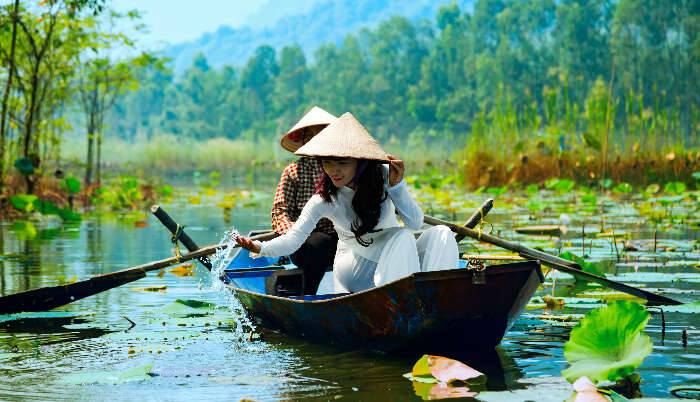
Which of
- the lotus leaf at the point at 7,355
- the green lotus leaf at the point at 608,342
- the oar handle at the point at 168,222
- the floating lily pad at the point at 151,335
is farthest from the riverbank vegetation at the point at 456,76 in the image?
the green lotus leaf at the point at 608,342

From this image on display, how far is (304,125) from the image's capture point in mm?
4840

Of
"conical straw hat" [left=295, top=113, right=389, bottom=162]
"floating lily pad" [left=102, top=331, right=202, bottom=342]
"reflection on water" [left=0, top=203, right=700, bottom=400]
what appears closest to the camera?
"reflection on water" [left=0, top=203, right=700, bottom=400]

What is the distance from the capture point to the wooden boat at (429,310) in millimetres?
3436

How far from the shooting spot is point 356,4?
652ft

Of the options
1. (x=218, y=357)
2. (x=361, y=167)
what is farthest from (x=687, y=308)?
(x=218, y=357)

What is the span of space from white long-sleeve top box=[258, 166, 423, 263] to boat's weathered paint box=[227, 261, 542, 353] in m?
0.27

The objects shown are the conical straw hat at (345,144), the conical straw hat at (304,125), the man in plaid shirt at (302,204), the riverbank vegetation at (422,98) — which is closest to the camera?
the conical straw hat at (345,144)

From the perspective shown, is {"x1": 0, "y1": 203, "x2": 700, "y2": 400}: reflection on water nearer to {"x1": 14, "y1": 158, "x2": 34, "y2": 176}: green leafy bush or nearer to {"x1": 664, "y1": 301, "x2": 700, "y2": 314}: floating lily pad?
{"x1": 664, "y1": 301, "x2": 700, "y2": 314}: floating lily pad

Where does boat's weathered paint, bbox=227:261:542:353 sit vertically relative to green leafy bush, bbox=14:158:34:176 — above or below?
below

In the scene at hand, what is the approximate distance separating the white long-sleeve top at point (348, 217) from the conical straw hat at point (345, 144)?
235 mm

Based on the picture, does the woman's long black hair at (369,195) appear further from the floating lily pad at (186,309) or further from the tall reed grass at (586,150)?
the tall reed grass at (586,150)

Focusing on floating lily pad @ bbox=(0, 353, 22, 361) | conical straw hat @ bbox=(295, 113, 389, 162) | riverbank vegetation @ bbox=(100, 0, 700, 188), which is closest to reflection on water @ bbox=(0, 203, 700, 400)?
floating lily pad @ bbox=(0, 353, 22, 361)

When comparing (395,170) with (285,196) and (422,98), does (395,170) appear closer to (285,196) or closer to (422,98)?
(285,196)

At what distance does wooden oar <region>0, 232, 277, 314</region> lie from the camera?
489 cm
